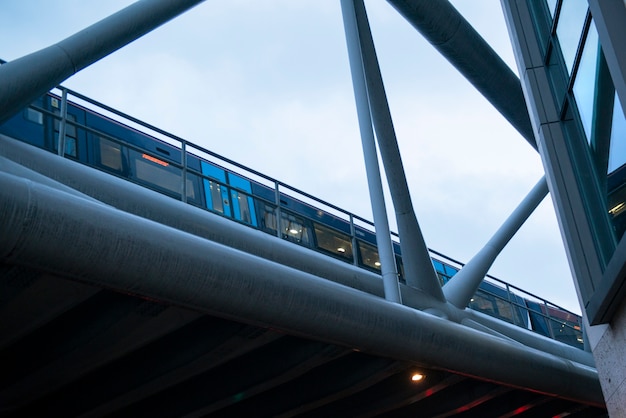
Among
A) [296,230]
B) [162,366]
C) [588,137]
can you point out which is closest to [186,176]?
[296,230]

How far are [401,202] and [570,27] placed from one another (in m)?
4.68

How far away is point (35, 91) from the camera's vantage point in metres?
7.77

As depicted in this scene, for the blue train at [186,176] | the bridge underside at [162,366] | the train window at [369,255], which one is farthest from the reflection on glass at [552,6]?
the train window at [369,255]

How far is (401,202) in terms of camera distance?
1245 cm

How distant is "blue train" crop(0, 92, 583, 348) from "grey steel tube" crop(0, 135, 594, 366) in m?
1.31

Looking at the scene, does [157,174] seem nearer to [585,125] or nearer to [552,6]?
[552,6]

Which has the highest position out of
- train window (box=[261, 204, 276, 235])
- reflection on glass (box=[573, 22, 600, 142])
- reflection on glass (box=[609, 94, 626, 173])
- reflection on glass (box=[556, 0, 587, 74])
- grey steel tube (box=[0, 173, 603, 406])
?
train window (box=[261, 204, 276, 235])

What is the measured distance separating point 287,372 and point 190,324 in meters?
1.74

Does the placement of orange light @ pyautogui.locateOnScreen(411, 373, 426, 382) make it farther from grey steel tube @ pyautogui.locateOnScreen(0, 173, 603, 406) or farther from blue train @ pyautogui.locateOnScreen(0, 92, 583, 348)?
blue train @ pyautogui.locateOnScreen(0, 92, 583, 348)

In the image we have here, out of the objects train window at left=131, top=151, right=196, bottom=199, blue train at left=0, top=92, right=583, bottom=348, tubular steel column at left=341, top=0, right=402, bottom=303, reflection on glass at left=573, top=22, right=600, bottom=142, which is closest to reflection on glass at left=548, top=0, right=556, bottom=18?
reflection on glass at left=573, top=22, right=600, bottom=142

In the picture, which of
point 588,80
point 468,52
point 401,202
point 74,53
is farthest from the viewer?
point 468,52

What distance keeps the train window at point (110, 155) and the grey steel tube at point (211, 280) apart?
19.0 ft

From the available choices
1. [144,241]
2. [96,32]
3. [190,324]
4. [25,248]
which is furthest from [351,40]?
[25,248]

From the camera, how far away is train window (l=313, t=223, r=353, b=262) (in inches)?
633
